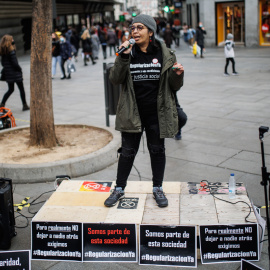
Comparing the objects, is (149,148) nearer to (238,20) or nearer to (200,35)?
(200,35)

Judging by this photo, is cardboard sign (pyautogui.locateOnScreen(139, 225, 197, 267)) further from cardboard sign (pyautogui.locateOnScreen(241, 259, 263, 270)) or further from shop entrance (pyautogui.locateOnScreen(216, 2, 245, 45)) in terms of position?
shop entrance (pyautogui.locateOnScreen(216, 2, 245, 45))

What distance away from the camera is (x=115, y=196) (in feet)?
13.5

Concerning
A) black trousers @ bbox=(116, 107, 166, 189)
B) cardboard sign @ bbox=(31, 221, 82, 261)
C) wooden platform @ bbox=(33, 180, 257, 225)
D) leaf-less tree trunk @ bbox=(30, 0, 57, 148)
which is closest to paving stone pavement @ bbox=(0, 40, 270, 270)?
cardboard sign @ bbox=(31, 221, 82, 261)

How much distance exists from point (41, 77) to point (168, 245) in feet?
12.2

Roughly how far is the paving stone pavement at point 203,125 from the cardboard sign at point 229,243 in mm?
77

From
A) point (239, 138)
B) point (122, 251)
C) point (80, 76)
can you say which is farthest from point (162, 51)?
point (80, 76)

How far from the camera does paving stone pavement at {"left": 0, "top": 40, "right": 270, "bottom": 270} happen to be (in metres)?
5.15

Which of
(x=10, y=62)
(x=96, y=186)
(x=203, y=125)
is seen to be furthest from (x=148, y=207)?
(x=10, y=62)

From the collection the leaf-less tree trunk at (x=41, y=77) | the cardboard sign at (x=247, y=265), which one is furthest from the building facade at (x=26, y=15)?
the cardboard sign at (x=247, y=265)

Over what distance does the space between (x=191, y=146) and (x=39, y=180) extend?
2.58 metres

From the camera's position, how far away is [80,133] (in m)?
7.09

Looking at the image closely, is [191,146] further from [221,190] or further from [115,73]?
[115,73]

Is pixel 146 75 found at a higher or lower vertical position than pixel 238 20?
lower

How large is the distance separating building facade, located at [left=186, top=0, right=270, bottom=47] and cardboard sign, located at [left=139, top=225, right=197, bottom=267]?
2354cm
